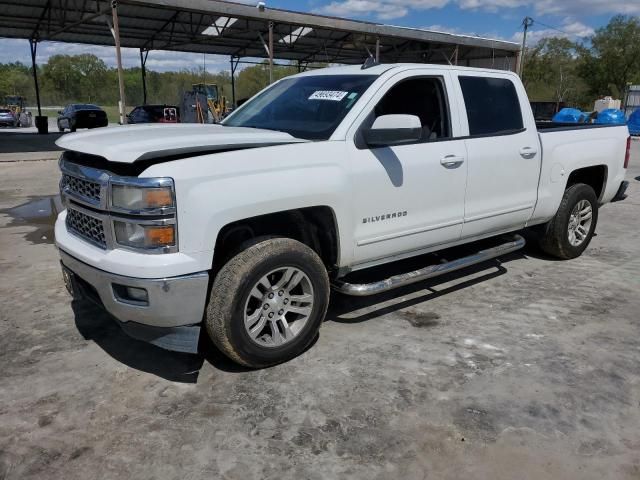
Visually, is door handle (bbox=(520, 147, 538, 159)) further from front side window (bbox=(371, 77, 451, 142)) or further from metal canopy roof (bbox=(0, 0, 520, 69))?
metal canopy roof (bbox=(0, 0, 520, 69))

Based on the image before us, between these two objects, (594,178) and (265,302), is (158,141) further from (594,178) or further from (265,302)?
(594,178)

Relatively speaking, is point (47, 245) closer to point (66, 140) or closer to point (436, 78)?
point (66, 140)

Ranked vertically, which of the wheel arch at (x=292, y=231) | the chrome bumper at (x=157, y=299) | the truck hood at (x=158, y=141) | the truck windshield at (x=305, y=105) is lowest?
the chrome bumper at (x=157, y=299)

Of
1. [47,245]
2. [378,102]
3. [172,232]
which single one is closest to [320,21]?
[47,245]

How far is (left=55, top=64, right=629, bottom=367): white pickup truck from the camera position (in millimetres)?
3004

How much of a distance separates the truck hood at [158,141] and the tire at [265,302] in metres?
0.64

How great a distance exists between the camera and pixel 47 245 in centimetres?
650

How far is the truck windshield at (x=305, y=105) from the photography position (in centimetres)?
397

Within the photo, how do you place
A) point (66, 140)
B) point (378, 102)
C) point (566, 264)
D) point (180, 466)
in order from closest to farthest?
point (180, 466), point (66, 140), point (378, 102), point (566, 264)

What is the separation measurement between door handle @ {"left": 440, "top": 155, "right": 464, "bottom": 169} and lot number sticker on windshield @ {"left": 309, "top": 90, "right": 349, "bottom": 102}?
93 centimetres

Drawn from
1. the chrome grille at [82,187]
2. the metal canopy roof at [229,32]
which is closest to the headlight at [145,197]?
the chrome grille at [82,187]

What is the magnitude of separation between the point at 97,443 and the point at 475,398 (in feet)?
7.01

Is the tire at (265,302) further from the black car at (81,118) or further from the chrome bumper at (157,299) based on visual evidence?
the black car at (81,118)

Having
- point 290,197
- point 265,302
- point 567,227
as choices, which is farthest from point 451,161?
point 567,227
